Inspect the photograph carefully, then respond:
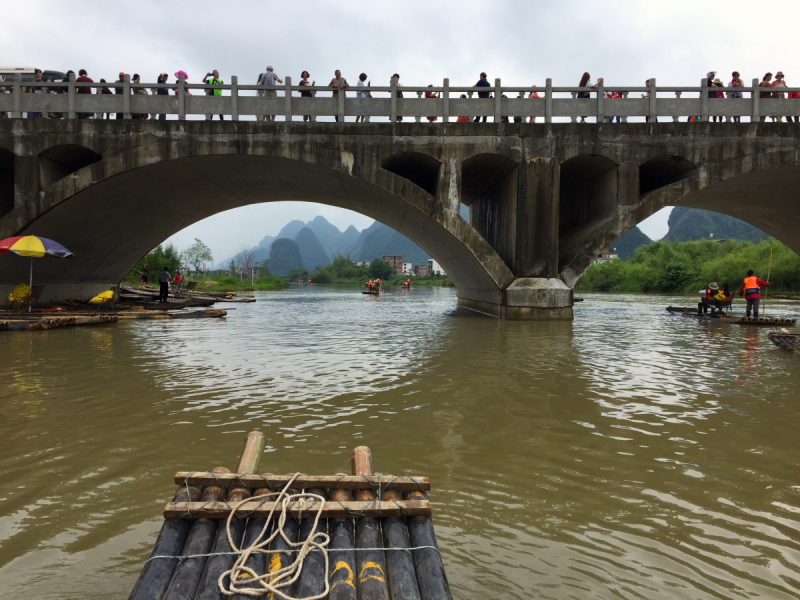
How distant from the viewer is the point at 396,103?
66.7 ft

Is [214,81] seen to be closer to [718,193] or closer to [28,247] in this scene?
[28,247]

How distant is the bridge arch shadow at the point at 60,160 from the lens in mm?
20062

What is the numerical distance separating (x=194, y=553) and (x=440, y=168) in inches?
738

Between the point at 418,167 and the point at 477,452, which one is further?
the point at 418,167

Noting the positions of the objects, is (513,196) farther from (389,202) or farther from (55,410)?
(55,410)

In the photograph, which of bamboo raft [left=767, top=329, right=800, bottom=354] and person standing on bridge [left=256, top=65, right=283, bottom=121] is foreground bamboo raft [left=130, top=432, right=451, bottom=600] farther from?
person standing on bridge [left=256, top=65, right=283, bottom=121]

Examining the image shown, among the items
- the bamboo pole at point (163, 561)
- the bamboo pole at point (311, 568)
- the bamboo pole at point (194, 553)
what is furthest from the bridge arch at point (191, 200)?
the bamboo pole at point (163, 561)

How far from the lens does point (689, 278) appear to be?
70.2 metres

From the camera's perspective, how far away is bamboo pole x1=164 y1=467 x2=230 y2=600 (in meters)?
2.86

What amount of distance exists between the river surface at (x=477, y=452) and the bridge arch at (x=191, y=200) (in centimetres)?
940

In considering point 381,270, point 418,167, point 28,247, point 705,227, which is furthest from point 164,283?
point 705,227

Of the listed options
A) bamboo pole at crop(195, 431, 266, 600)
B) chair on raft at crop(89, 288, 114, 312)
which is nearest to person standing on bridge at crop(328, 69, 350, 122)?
chair on raft at crop(89, 288, 114, 312)

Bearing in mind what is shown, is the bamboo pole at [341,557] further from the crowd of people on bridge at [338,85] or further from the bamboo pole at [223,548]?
the crowd of people on bridge at [338,85]

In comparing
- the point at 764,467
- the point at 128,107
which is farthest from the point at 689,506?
the point at 128,107
